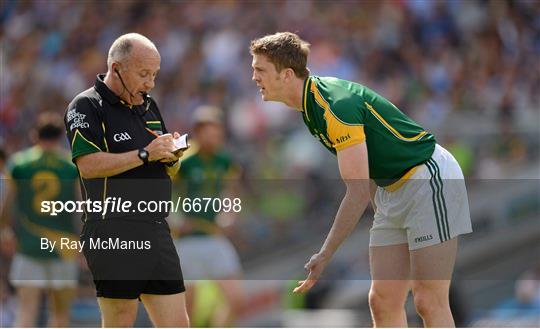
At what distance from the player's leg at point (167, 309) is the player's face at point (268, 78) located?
48.9 inches

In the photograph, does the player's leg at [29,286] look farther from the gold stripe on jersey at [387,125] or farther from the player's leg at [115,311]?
the gold stripe on jersey at [387,125]

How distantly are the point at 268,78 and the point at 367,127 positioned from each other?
0.62 meters

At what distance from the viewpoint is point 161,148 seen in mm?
5777

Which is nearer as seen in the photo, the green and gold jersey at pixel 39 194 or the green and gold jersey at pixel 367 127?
the green and gold jersey at pixel 367 127

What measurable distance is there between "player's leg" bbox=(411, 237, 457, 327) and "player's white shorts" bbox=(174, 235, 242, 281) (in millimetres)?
4171

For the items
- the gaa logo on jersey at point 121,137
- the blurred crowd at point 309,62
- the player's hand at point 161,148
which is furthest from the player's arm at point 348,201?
the blurred crowd at point 309,62

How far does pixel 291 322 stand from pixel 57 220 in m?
3.64

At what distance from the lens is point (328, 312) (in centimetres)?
1175

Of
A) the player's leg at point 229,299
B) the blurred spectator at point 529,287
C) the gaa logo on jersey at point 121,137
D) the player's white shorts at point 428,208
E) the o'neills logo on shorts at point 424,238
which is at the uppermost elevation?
the gaa logo on jersey at point 121,137

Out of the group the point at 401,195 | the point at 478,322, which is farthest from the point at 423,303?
the point at 478,322

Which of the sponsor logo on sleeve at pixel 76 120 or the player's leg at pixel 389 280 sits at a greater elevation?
the sponsor logo on sleeve at pixel 76 120

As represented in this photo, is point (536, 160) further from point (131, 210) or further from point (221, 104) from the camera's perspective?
point (131, 210)

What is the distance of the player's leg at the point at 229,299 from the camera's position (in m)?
10.3

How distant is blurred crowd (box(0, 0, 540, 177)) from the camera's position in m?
14.0
